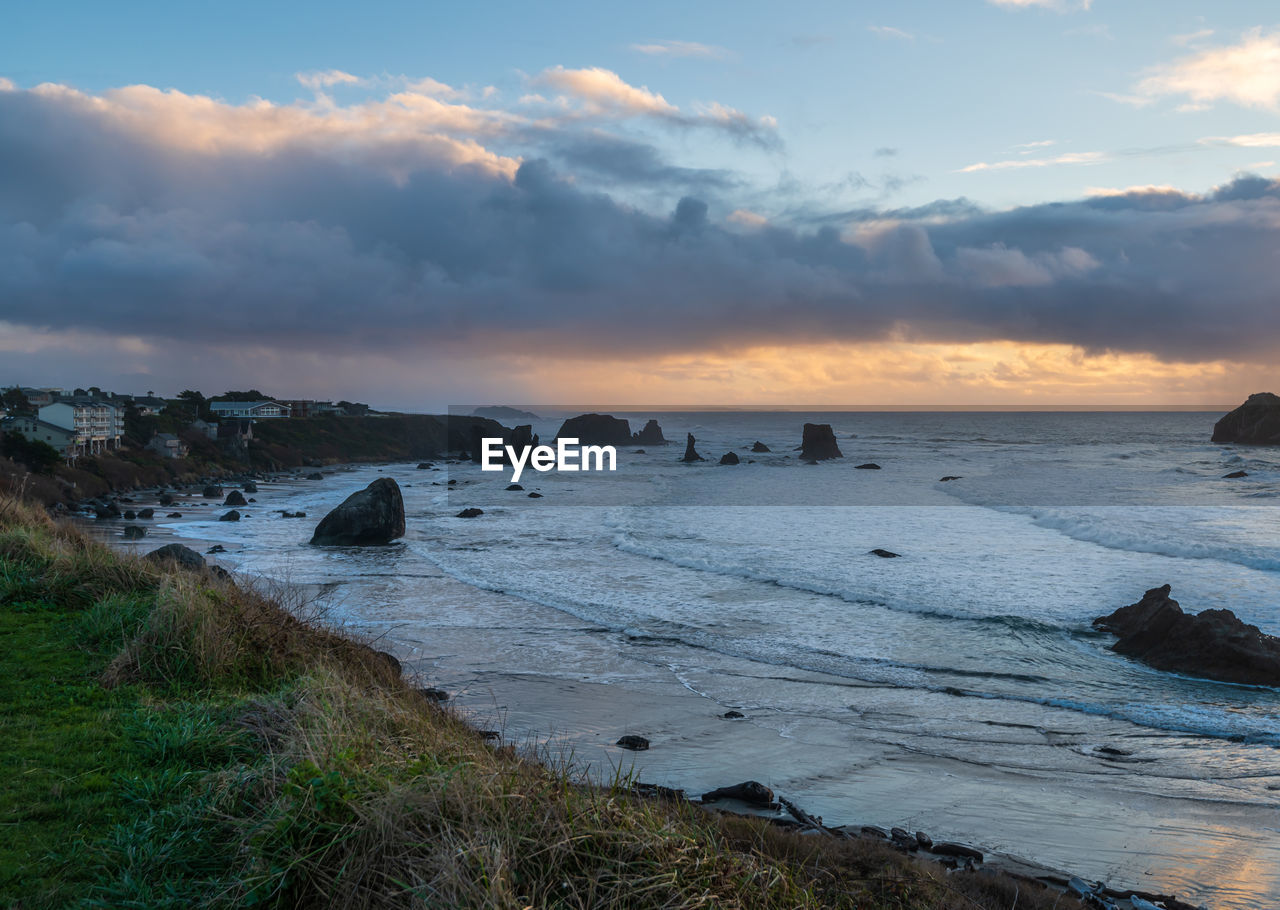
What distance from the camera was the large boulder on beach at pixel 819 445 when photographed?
91.8 meters

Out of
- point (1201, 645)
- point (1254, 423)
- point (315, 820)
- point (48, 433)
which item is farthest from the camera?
point (1254, 423)

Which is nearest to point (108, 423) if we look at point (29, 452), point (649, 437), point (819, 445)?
point (29, 452)

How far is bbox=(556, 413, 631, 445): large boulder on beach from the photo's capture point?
433 ft

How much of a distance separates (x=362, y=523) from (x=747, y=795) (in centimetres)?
2512

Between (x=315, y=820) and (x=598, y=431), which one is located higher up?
(x=598, y=431)

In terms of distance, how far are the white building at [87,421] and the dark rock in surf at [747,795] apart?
211 feet

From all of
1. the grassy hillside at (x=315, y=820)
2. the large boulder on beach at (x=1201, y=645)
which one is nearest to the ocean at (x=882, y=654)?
the large boulder on beach at (x=1201, y=645)

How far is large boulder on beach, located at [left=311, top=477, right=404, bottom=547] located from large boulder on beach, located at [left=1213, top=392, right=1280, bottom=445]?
111879 millimetres

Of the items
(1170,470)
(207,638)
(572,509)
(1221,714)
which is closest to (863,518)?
(572,509)

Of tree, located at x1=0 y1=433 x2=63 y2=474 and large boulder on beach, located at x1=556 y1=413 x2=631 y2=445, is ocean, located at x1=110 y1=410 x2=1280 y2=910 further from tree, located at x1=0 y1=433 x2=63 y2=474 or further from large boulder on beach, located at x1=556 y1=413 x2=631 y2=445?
Result: large boulder on beach, located at x1=556 y1=413 x2=631 y2=445

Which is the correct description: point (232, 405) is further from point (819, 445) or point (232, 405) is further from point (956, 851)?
point (956, 851)

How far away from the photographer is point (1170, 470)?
2542 inches

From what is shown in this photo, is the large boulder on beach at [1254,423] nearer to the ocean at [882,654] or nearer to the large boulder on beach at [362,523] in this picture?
the ocean at [882,654]

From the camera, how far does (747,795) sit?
8.77 meters
